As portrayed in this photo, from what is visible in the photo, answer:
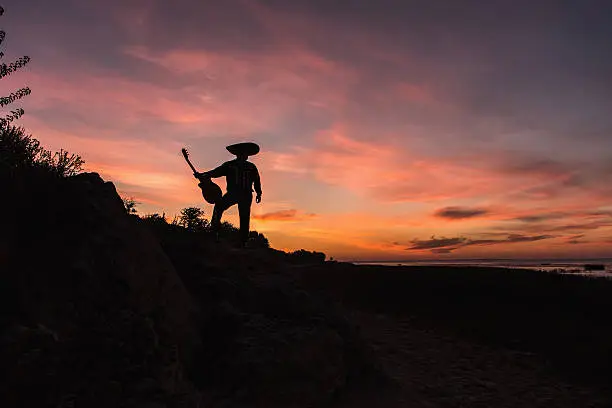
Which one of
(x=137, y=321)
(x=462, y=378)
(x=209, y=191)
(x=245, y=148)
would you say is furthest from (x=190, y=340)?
(x=462, y=378)

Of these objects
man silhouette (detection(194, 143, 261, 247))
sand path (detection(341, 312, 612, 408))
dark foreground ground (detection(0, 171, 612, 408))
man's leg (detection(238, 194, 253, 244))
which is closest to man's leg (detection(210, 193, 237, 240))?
man silhouette (detection(194, 143, 261, 247))

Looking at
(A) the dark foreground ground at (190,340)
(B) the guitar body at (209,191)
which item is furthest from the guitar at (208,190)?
(A) the dark foreground ground at (190,340)

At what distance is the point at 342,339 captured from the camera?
23.8ft

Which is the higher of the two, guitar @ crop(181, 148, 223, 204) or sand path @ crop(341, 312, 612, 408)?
guitar @ crop(181, 148, 223, 204)

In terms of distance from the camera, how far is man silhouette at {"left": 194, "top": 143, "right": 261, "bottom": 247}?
10.1m

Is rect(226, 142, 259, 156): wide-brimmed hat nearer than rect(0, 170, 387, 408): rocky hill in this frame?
No

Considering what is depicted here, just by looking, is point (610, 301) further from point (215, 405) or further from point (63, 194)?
point (63, 194)

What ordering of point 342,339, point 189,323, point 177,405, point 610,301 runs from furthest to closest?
point 610,301
point 342,339
point 189,323
point 177,405

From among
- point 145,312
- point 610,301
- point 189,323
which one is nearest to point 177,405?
point 145,312

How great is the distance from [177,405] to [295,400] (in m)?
2.04

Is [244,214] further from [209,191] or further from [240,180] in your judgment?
[209,191]

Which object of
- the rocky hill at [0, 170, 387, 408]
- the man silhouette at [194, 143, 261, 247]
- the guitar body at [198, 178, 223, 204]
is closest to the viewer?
the rocky hill at [0, 170, 387, 408]

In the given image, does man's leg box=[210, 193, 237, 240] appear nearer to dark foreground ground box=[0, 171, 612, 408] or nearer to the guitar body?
the guitar body

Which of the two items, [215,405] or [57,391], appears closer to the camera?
[57,391]
